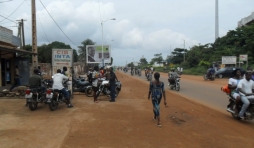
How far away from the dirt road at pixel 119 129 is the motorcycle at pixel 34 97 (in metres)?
0.27

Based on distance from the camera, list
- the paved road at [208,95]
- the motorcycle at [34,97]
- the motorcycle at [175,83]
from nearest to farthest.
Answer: the motorcycle at [34,97] < the paved road at [208,95] < the motorcycle at [175,83]

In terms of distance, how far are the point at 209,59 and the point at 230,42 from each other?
5.49 meters

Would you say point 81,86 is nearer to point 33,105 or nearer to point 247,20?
point 33,105

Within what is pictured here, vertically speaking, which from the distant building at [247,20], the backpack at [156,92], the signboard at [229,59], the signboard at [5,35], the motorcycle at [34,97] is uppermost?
the distant building at [247,20]

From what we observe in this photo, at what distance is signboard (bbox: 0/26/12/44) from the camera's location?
17481 mm

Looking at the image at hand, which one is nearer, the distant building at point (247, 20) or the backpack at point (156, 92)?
the backpack at point (156, 92)

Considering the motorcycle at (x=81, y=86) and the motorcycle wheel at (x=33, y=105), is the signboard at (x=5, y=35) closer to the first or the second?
the motorcycle at (x=81, y=86)

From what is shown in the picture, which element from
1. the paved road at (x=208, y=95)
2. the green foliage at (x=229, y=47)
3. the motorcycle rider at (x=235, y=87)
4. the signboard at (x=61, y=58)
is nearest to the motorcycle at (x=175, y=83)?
the paved road at (x=208, y=95)

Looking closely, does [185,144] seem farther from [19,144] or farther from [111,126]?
[19,144]

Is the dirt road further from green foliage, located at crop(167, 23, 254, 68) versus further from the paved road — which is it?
green foliage, located at crop(167, 23, 254, 68)

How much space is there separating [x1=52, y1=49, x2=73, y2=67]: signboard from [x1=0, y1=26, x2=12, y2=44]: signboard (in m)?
7.45

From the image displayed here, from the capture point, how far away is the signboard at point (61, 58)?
12391mm

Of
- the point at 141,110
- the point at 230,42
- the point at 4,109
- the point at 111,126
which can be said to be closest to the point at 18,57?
the point at 4,109

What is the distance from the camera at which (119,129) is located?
6.68 m
